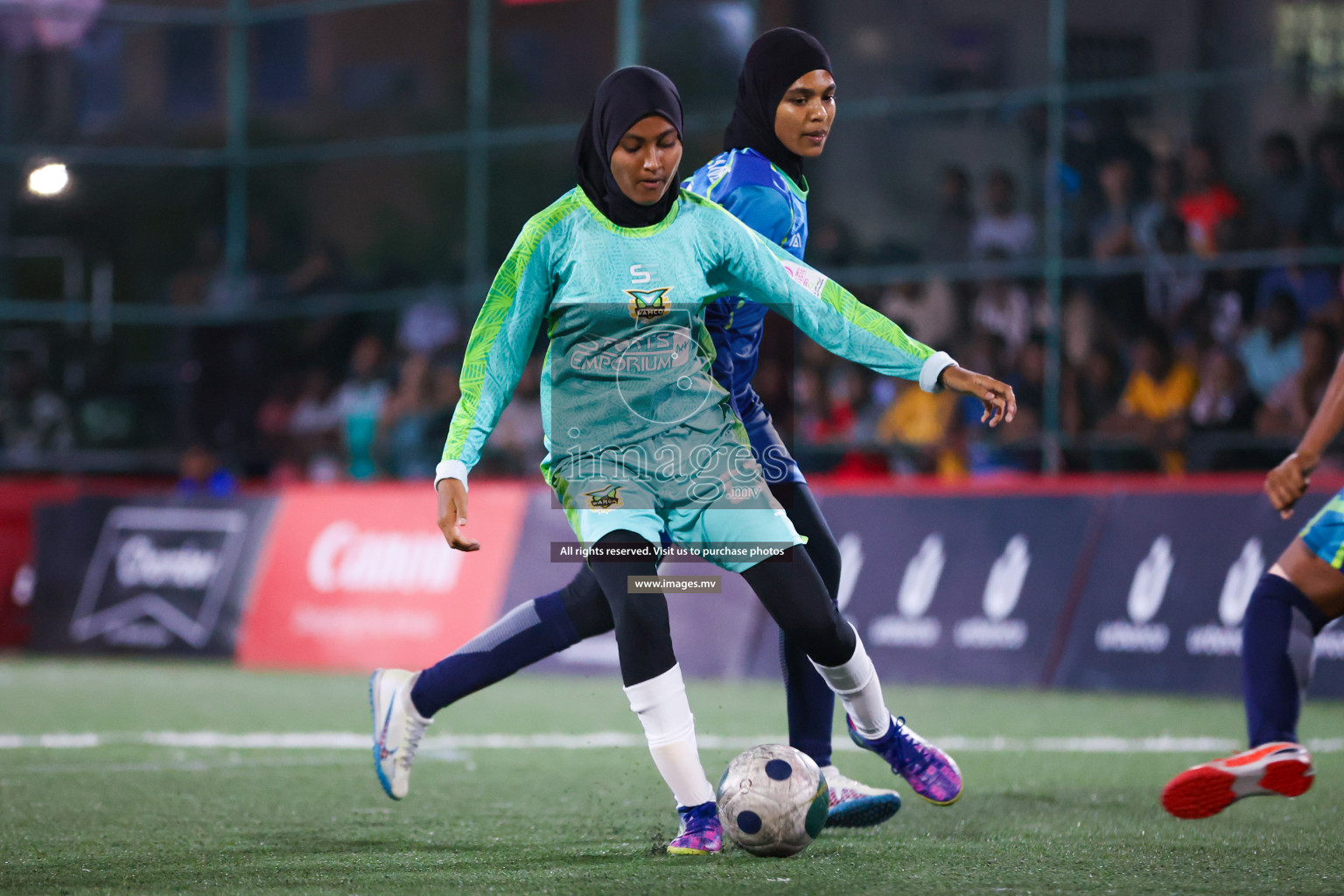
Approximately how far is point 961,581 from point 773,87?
5.69m

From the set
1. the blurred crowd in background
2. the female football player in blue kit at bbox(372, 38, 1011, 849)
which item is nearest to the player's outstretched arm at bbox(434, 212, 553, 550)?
the female football player in blue kit at bbox(372, 38, 1011, 849)

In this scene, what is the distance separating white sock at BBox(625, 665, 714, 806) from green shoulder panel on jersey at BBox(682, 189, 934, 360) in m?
1.09

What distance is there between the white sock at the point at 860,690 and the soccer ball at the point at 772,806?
396mm

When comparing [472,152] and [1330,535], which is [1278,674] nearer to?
[1330,535]

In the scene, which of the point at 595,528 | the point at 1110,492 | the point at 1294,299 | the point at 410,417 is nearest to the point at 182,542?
the point at 410,417

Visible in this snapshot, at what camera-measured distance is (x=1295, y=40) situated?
1324 cm

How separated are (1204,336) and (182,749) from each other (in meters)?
8.32

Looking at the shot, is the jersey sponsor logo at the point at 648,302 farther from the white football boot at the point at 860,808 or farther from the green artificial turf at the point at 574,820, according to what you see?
the white football boot at the point at 860,808

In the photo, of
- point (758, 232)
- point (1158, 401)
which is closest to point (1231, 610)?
Result: point (1158, 401)

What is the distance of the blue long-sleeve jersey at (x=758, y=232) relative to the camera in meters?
5.29

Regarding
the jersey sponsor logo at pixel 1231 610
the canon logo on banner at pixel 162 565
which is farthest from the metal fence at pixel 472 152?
the canon logo on banner at pixel 162 565

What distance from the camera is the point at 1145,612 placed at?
9.95 meters

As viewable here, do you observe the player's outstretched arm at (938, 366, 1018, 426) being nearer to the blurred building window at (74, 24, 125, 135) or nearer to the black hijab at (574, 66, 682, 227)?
the black hijab at (574, 66, 682, 227)

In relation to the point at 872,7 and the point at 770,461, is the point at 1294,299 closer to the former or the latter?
the point at 872,7
